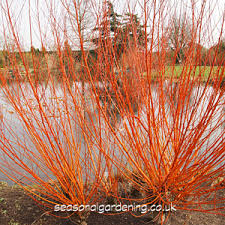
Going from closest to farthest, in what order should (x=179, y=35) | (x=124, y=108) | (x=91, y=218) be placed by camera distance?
(x=124, y=108)
(x=179, y=35)
(x=91, y=218)

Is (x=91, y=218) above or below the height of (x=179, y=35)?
below

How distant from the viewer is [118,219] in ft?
5.65

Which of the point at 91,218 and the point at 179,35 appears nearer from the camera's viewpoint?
the point at 179,35

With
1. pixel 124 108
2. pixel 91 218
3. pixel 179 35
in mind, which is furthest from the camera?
pixel 91 218

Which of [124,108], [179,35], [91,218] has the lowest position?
[91,218]

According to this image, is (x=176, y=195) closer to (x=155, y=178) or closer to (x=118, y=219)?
(x=155, y=178)

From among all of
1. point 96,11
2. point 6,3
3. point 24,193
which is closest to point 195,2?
point 96,11

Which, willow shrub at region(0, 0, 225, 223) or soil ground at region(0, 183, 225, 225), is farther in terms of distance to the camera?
soil ground at region(0, 183, 225, 225)

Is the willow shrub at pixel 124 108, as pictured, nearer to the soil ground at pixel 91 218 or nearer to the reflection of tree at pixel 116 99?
the reflection of tree at pixel 116 99

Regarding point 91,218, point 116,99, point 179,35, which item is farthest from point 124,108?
point 91,218

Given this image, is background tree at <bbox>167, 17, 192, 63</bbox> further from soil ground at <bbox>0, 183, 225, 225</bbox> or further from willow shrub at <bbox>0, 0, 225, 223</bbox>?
soil ground at <bbox>0, 183, 225, 225</bbox>

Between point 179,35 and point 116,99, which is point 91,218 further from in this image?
point 179,35

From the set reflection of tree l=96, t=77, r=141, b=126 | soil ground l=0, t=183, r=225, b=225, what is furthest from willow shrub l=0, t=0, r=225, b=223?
soil ground l=0, t=183, r=225, b=225

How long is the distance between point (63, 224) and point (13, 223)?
39 centimetres
